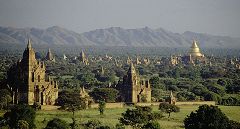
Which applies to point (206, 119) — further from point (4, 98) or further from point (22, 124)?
point (4, 98)

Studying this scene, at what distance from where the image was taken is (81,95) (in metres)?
61.6

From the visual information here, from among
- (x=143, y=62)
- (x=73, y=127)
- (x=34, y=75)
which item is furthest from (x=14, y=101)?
(x=143, y=62)

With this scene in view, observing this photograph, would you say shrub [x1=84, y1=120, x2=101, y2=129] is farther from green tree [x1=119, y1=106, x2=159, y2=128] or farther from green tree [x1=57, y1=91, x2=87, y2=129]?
Result: green tree [x1=57, y1=91, x2=87, y2=129]

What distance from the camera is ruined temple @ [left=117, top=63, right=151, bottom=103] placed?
221 ft

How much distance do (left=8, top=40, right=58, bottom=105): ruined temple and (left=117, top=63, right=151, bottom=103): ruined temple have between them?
9.65 m

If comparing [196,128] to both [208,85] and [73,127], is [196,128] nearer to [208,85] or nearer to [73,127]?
[73,127]

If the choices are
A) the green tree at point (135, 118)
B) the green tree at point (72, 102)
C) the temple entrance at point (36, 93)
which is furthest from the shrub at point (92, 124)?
the temple entrance at point (36, 93)

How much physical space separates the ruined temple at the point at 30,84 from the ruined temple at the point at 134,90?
31.7 ft

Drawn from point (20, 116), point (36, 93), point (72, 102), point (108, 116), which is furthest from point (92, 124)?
point (36, 93)

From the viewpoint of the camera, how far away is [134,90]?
221ft

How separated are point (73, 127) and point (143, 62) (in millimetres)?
122856

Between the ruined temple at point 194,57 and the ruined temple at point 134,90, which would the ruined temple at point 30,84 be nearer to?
the ruined temple at point 134,90

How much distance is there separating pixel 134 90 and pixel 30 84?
42.3 feet

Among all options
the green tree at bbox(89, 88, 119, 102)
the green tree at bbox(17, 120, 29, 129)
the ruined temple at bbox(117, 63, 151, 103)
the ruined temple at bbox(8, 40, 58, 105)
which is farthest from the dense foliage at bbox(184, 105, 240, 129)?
the ruined temple at bbox(117, 63, 151, 103)
